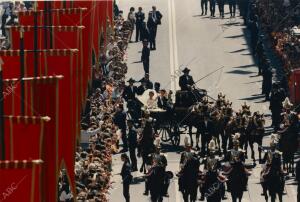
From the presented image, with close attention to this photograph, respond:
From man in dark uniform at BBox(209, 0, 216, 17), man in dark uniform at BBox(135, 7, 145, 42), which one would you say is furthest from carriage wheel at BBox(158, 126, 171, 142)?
man in dark uniform at BBox(209, 0, 216, 17)

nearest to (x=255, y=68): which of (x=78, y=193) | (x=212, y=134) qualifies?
(x=212, y=134)

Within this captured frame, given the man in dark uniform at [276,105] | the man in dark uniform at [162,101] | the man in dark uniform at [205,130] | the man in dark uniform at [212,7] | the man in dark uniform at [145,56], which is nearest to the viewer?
the man in dark uniform at [205,130]

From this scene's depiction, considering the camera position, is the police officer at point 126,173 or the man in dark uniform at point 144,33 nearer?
the police officer at point 126,173

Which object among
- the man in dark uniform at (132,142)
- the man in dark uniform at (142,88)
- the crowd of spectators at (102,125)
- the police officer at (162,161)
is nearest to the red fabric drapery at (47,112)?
the crowd of spectators at (102,125)

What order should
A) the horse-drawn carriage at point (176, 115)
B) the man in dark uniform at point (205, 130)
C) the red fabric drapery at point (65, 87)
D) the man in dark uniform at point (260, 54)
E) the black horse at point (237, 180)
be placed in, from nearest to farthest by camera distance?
1. the red fabric drapery at point (65, 87)
2. the black horse at point (237, 180)
3. the man in dark uniform at point (205, 130)
4. the horse-drawn carriage at point (176, 115)
5. the man in dark uniform at point (260, 54)

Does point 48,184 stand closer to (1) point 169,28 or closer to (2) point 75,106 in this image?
(2) point 75,106

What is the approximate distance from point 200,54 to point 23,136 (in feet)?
118

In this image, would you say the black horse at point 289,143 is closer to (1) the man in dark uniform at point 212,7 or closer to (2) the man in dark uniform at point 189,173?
(2) the man in dark uniform at point 189,173

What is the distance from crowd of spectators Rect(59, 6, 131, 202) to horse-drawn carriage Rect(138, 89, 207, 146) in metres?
1.39

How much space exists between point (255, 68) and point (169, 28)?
9.16 m

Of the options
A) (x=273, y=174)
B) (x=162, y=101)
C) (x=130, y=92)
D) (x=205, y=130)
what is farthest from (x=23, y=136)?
(x=130, y=92)

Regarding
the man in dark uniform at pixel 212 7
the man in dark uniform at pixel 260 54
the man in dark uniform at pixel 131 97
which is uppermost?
the man in dark uniform at pixel 212 7

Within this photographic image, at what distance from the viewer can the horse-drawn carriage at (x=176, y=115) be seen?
161ft

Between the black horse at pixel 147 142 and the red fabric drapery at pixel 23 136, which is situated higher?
the red fabric drapery at pixel 23 136
